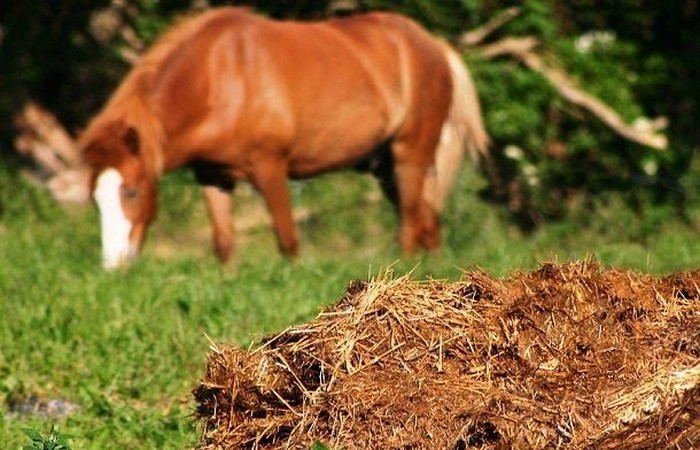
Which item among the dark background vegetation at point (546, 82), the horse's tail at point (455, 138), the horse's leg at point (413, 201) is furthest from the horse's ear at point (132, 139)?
A: the dark background vegetation at point (546, 82)

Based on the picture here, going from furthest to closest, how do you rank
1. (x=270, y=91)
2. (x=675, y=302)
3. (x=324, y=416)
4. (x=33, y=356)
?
1. (x=270, y=91)
2. (x=33, y=356)
3. (x=675, y=302)
4. (x=324, y=416)

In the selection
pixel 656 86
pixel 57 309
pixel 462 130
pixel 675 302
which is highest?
pixel 675 302

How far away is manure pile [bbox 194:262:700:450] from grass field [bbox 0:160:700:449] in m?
0.43

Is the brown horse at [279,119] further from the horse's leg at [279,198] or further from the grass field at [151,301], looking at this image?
the grass field at [151,301]

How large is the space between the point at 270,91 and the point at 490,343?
24.6 feet

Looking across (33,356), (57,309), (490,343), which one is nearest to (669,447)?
(490,343)

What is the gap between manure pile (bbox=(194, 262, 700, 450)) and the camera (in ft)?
13.8

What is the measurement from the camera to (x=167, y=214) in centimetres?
1549

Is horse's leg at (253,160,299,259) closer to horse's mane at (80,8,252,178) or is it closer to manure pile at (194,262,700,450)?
horse's mane at (80,8,252,178)

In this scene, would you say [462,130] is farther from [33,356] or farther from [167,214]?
[33,356]

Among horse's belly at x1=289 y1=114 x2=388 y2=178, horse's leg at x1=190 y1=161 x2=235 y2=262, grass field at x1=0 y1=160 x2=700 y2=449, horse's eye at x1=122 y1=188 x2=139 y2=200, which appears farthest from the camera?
horse's belly at x1=289 y1=114 x2=388 y2=178


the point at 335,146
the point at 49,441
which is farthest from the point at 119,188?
the point at 49,441

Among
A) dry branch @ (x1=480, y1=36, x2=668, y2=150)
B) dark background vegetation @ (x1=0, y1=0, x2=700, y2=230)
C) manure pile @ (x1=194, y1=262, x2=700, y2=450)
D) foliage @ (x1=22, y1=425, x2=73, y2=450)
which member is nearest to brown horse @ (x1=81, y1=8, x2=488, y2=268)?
dry branch @ (x1=480, y1=36, x2=668, y2=150)

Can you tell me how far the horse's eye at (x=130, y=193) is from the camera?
11.1 m
